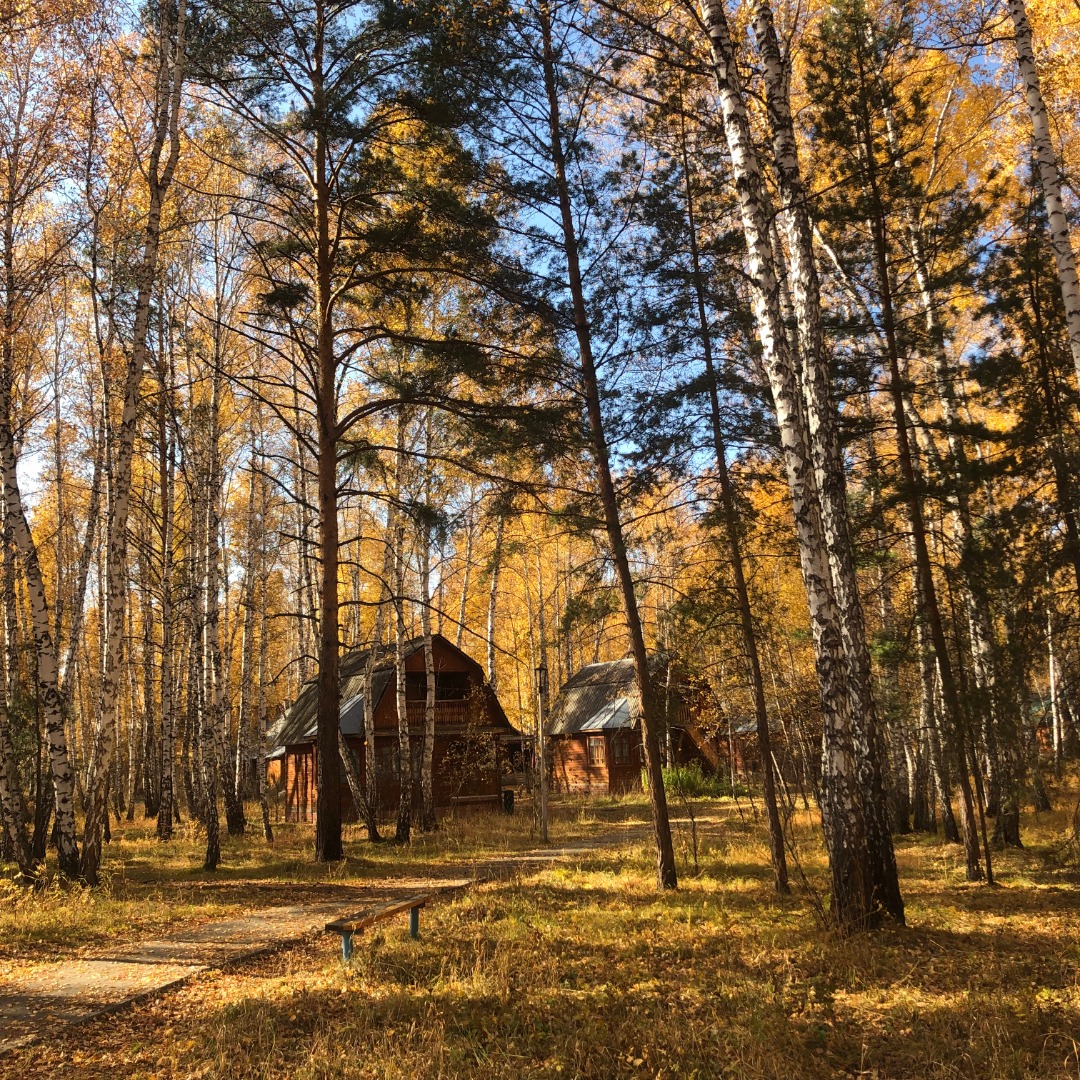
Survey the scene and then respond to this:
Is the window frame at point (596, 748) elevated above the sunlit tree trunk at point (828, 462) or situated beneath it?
situated beneath

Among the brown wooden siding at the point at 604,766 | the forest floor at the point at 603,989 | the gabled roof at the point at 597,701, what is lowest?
the brown wooden siding at the point at 604,766

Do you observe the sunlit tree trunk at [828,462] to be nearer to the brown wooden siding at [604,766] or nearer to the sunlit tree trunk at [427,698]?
the sunlit tree trunk at [427,698]

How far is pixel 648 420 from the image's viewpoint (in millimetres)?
10758

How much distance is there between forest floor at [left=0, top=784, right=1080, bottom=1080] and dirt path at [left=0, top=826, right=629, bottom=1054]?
0.25 meters

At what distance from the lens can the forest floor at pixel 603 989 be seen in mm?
4668

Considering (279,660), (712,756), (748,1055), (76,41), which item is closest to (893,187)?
(748,1055)

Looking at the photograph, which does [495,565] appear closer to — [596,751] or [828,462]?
[828,462]

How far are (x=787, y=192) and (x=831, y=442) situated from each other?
279 cm

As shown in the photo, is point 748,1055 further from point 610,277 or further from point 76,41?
point 76,41

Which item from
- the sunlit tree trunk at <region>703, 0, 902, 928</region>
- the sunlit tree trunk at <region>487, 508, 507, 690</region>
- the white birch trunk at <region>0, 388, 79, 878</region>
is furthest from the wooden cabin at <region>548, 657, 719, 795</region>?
the sunlit tree trunk at <region>703, 0, 902, 928</region>

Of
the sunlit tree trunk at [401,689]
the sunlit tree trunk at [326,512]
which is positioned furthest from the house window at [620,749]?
the sunlit tree trunk at [326,512]

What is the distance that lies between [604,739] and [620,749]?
801mm

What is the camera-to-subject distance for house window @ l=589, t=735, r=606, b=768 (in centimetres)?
3181

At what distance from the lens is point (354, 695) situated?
24844 mm
